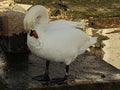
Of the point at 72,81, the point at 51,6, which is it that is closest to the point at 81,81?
the point at 72,81

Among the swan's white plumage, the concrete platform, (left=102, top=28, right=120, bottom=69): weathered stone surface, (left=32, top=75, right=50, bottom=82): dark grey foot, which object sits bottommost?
(left=102, top=28, right=120, bottom=69): weathered stone surface

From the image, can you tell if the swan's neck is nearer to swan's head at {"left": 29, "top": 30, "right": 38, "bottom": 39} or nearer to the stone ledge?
swan's head at {"left": 29, "top": 30, "right": 38, "bottom": 39}

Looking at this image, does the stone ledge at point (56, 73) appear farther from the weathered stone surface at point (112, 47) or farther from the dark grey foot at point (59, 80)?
the weathered stone surface at point (112, 47)

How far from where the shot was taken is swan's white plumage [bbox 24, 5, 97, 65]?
15.3 ft

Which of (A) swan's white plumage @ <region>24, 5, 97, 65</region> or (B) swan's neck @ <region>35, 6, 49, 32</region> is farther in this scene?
(B) swan's neck @ <region>35, 6, 49, 32</region>

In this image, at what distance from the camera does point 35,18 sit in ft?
15.4

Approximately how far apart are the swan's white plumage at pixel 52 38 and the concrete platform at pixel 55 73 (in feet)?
1.37

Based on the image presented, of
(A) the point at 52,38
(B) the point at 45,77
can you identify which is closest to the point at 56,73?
(B) the point at 45,77

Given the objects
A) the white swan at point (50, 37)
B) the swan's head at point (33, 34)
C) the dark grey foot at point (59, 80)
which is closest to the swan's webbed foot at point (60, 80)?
the dark grey foot at point (59, 80)

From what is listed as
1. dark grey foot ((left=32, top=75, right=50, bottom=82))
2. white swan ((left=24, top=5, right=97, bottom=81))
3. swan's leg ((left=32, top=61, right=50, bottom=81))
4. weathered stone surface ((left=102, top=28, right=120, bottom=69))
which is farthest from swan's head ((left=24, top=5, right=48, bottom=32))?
weathered stone surface ((left=102, top=28, right=120, bottom=69))

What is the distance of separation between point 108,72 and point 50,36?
1267 millimetres

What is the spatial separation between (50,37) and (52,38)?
1.0 inches

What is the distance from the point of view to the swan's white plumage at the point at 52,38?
15.3 ft

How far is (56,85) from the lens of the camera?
16.3 ft
